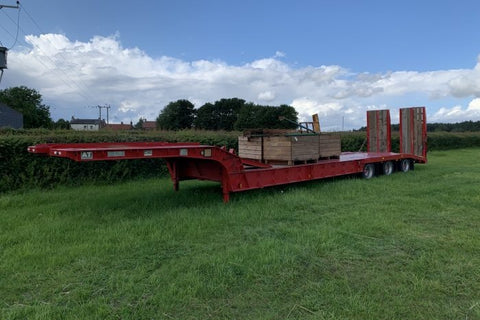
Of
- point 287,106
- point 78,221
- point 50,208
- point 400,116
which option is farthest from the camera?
point 287,106

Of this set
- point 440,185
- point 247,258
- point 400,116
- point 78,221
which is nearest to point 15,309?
point 247,258

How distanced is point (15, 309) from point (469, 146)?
35.8 m

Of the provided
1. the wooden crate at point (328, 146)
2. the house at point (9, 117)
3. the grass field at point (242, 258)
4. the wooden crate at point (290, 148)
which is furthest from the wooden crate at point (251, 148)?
the house at point (9, 117)

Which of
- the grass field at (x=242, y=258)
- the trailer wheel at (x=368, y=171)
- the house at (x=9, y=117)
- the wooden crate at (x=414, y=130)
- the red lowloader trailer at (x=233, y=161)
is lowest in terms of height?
the grass field at (x=242, y=258)

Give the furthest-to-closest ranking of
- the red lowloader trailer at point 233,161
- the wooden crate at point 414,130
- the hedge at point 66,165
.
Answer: the wooden crate at point 414,130 → the hedge at point 66,165 → the red lowloader trailer at point 233,161

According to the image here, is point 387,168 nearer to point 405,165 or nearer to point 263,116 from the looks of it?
point 405,165

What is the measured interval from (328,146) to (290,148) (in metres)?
1.74

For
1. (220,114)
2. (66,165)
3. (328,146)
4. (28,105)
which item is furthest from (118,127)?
(28,105)

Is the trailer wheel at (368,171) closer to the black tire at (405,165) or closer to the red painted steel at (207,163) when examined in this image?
the red painted steel at (207,163)

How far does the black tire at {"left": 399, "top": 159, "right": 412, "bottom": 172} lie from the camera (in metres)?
12.8

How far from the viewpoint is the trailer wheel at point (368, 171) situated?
11.2 metres

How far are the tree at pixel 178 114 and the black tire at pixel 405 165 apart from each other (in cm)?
6551

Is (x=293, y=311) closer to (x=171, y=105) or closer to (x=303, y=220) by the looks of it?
(x=303, y=220)

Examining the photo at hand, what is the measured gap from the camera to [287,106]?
70.4 m
